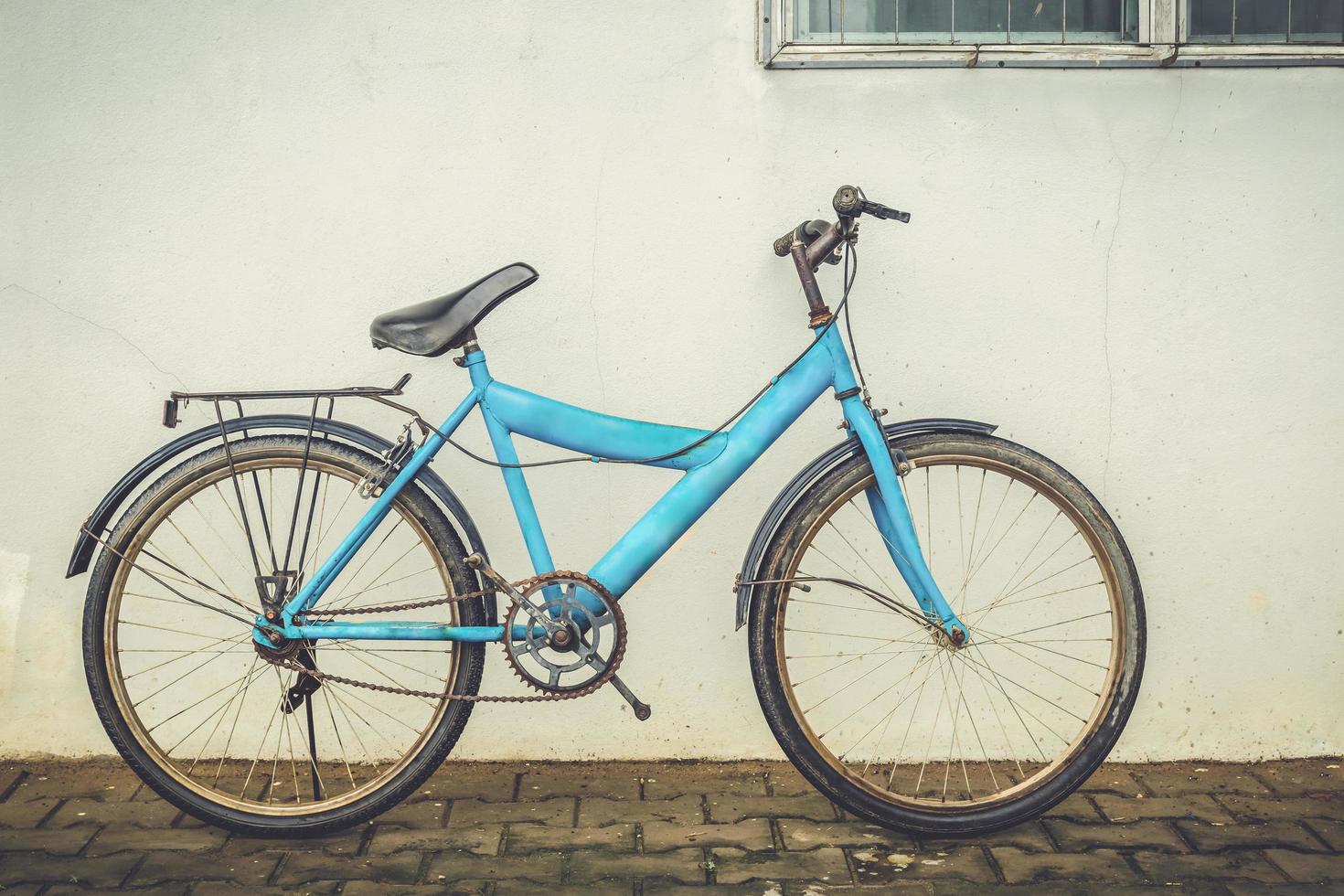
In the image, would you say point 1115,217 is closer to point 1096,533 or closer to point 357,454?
point 1096,533

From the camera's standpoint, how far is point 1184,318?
11.2ft

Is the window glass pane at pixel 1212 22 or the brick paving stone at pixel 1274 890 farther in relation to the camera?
the window glass pane at pixel 1212 22

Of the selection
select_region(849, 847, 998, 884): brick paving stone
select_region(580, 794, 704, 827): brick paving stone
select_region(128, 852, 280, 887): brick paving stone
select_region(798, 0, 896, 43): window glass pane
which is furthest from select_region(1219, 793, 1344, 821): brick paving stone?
select_region(128, 852, 280, 887): brick paving stone

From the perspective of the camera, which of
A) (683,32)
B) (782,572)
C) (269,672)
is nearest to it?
(782,572)

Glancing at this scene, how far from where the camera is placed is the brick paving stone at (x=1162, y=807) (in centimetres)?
321

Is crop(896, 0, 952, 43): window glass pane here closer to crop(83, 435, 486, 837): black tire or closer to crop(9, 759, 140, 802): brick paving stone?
crop(83, 435, 486, 837): black tire

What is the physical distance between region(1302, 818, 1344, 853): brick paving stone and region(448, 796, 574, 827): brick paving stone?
2.02 meters

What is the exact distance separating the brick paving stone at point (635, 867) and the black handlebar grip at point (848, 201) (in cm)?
170

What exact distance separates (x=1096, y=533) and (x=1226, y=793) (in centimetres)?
98

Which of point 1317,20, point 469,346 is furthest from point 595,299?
point 1317,20

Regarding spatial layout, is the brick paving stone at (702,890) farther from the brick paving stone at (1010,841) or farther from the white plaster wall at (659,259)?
the white plaster wall at (659,259)

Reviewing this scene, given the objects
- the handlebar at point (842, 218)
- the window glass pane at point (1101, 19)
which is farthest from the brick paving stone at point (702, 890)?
the window glass pane at point (1101, 19)

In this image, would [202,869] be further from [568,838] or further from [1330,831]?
[1330,831]

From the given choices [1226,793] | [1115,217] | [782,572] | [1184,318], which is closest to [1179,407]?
[1184,318]
